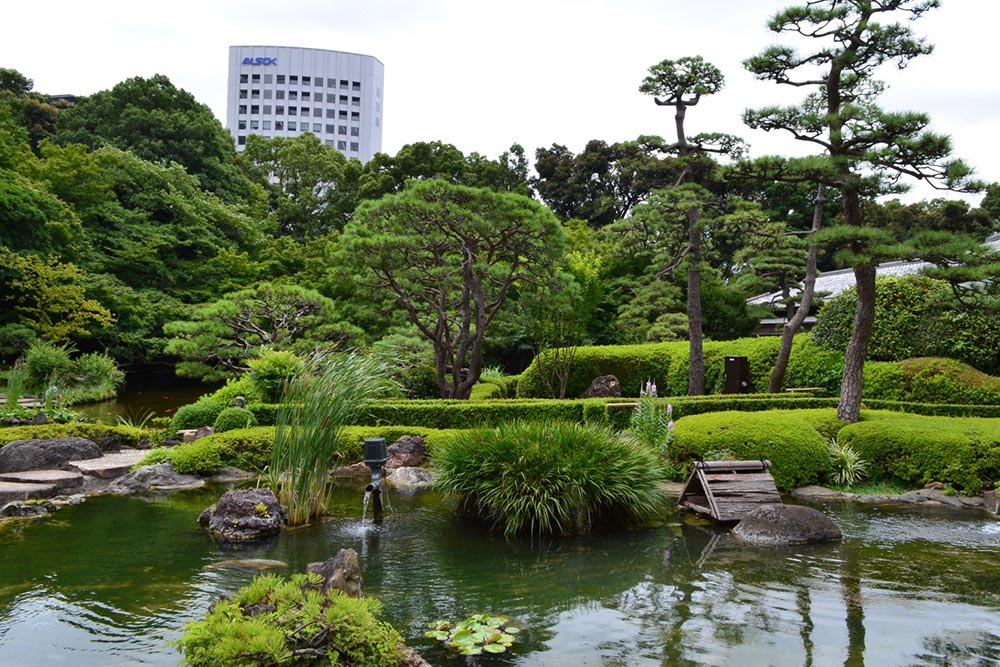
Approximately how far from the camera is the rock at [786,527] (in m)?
6.79

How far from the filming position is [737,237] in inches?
643

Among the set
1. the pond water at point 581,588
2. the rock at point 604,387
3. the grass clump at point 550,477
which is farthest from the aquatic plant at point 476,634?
the rock at point 604,387

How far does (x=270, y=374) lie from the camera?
1284 centimetres

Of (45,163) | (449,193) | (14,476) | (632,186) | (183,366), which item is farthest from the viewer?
(632,186)

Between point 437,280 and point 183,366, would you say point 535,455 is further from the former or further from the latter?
point 183,366

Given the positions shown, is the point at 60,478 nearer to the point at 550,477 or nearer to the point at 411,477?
the point at 411,477

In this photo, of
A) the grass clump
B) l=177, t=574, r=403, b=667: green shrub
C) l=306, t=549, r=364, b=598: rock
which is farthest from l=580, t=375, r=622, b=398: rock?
l=177, t=574, r=403, b=667: green shrub

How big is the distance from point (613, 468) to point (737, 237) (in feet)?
34.8

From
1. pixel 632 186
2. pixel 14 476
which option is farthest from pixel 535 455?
pixel 632 186

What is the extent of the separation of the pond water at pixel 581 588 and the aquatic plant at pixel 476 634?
0.25 feet

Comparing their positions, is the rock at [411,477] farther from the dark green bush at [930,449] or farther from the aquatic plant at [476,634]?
the dark green bush at [930,449]

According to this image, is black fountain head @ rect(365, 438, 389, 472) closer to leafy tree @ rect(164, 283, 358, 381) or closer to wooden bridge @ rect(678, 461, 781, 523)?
wooden bridge @ rect(678, 461, 781, 523)

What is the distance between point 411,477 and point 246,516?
341 cm

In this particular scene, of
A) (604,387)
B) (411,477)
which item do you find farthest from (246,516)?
(604,387)
